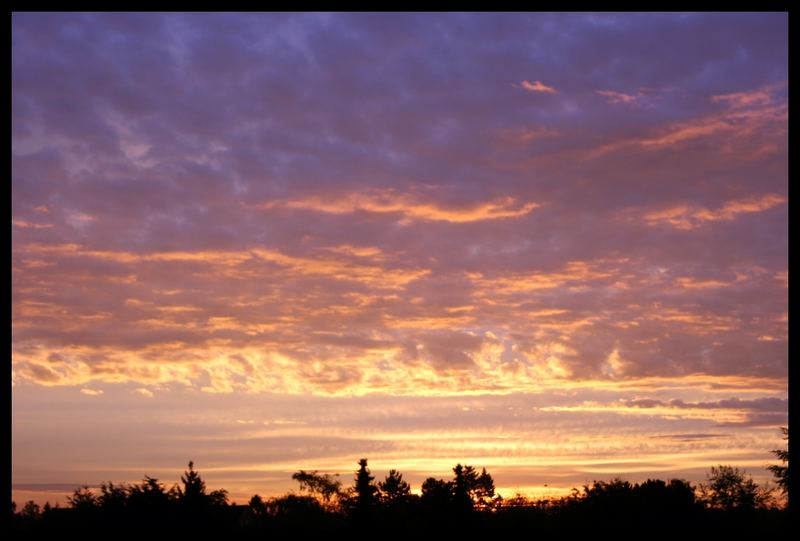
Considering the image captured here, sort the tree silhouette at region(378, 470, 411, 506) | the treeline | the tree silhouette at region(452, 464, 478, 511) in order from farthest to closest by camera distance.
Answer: the tree silhouette at region(378, 470, 411, 506) < the tree silhouette at region(452, 464, 478, 511) < the treeline

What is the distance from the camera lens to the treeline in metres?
58.5

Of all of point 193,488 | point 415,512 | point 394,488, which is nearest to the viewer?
point 193,488

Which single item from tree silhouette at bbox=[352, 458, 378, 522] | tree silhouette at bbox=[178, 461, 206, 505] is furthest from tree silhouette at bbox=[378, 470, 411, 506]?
tree silhouette at bbox=[178, 461, 206, 505]

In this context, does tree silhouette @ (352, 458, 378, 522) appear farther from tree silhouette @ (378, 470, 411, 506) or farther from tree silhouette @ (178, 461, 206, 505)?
tree silhouette @ (178, 461, 206, 505)

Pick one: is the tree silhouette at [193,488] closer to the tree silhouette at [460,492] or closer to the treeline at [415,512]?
the treeline at [415,512]

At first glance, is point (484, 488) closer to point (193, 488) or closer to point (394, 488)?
point (394, 488)

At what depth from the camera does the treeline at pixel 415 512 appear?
58469 millimetres

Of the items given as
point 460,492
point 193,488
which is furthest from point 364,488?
point 193,488

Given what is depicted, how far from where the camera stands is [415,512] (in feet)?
315

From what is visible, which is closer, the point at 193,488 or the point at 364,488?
the point at 193,488

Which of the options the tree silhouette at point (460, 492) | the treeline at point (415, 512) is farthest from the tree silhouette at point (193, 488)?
the tree silhouette at point (460, 492)
